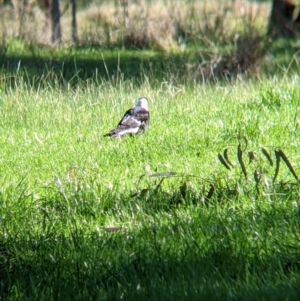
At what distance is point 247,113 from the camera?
23.8 feet

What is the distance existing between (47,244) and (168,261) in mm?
801

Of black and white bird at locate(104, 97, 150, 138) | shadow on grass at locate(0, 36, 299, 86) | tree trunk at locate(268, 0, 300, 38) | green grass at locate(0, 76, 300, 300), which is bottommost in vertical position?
tree trunk at locate(268, 0, 300, 38)

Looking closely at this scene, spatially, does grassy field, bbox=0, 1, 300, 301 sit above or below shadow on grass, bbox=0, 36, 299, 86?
above

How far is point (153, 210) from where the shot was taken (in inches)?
188

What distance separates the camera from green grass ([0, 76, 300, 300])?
12.3ft

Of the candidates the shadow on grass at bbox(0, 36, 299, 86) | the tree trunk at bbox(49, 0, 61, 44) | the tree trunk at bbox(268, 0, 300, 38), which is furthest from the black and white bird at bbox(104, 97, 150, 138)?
the tree trunk at bbox(268, 0, 300, 38)

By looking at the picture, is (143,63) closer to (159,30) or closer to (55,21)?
(159,30)

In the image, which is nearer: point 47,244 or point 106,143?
point 47,244

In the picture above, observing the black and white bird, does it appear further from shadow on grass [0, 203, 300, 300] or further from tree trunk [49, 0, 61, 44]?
tree trunk [49, 0, 61, 44]

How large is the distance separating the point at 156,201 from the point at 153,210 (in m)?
0.13

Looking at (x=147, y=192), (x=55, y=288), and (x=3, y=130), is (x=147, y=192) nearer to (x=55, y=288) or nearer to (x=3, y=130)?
(x=55, y=288)

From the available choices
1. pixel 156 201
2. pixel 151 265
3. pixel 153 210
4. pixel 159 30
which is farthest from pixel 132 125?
pixel 159 30

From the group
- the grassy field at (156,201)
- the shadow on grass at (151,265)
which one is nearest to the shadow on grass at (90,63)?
the grassy field at (156,201)

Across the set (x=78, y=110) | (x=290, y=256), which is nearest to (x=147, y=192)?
(x=290, y=256)
